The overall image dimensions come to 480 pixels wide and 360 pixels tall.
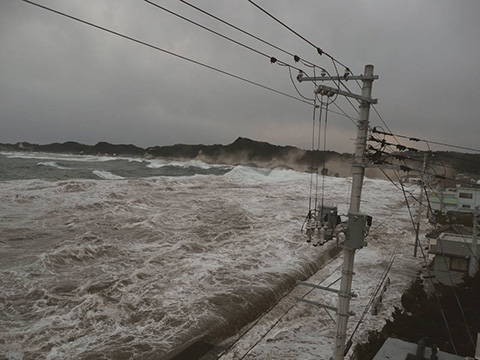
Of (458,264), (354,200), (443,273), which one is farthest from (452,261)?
(354,200)

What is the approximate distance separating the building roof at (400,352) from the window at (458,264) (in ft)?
43.5

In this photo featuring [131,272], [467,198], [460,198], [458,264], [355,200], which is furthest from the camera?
[460,198]

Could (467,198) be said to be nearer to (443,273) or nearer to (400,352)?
(443,273)

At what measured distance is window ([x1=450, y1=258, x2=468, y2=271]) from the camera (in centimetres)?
1666

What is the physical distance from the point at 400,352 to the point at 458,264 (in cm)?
1393

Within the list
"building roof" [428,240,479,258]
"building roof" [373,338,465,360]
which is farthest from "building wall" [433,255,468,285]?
"building roof" [373,338,465,360]

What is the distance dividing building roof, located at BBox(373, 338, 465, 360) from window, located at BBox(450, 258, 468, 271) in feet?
43.5

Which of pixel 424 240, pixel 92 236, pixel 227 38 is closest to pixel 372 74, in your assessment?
pixel 227 38

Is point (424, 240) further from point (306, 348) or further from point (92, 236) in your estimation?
point (92, 236)

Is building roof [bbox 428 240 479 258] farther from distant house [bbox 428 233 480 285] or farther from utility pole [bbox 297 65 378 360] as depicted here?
utility pole [bbox 297 65 378 360]

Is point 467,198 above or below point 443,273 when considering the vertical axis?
above

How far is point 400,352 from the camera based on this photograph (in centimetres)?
611

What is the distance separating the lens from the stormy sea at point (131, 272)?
35.3 feet

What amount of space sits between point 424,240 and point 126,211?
26.2m
